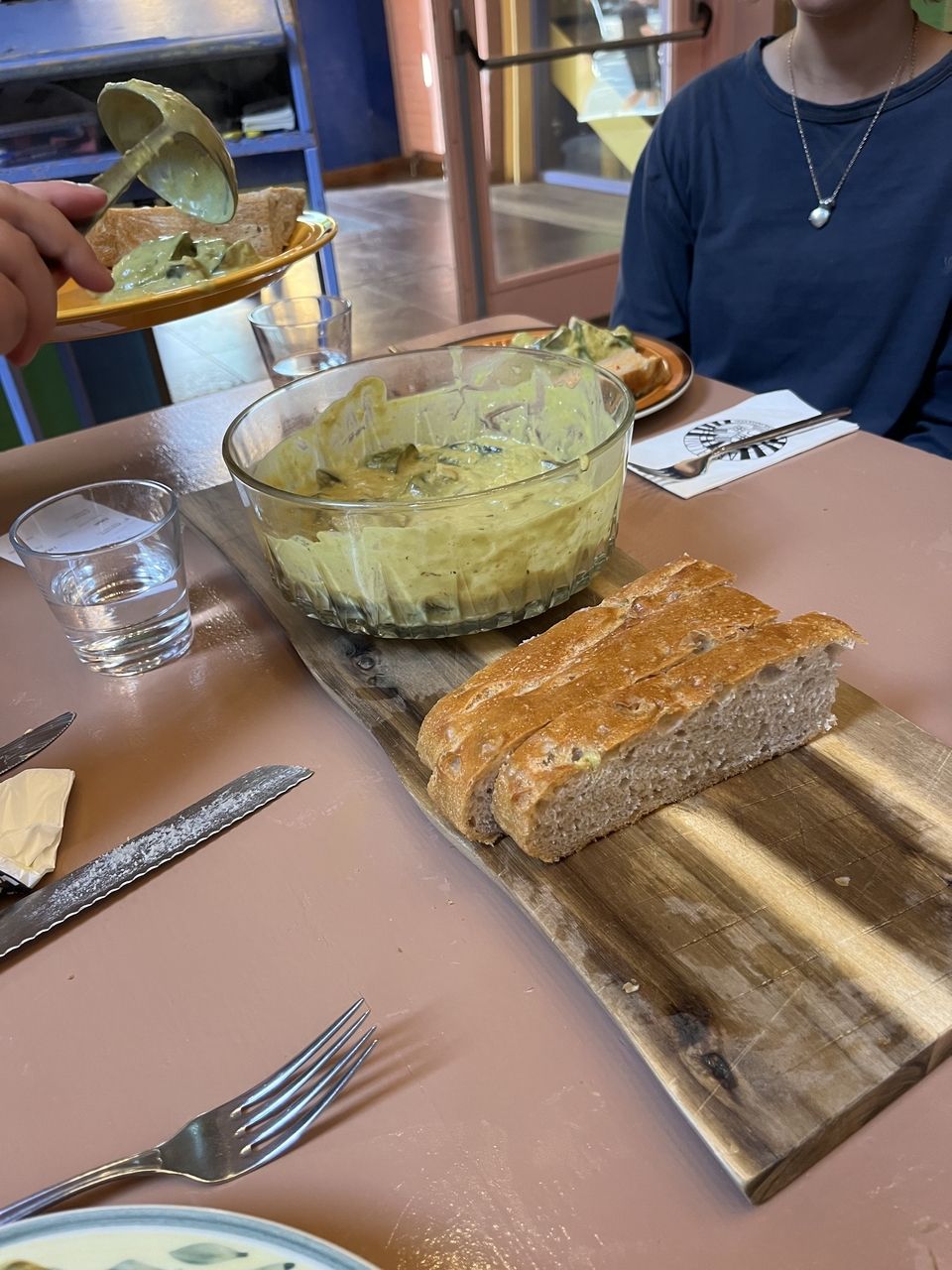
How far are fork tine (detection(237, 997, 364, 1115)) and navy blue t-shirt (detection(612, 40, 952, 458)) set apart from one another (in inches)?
56.9

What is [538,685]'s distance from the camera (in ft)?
2.46

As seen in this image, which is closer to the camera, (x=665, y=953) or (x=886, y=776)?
(x=665, y=953)

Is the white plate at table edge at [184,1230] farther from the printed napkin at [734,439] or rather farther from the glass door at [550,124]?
the glass door at [550,124]

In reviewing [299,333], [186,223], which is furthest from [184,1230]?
[186,223]

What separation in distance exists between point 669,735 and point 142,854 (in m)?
0.41

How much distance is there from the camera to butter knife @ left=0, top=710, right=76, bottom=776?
0.82 metres

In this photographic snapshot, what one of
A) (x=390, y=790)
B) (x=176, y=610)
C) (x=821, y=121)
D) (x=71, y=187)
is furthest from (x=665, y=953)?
(x=821, y=121)

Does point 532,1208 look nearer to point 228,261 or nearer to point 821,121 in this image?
point 228,261

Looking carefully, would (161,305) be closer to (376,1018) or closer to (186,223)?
(186,223)

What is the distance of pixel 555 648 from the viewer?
31.0 inches

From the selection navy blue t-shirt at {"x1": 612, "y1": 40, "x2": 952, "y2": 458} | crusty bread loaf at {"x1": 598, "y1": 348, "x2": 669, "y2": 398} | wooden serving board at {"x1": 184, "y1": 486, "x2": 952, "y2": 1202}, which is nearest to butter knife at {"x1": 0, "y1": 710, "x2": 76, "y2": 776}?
wooden serving board at {"x1": 184, "y1": 486, "x2": 952, "y2": 1202}

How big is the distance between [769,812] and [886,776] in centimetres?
10

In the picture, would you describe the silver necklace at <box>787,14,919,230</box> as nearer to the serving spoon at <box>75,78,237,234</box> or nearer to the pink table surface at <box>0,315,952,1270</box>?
the pink table surface at <box>0,315,952,1270</box>

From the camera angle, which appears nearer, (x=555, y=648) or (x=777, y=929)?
(x=777, y=929)
